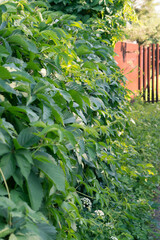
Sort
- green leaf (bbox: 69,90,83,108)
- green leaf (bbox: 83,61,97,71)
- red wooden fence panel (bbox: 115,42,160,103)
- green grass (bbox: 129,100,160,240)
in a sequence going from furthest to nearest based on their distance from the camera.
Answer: red wooden fence panel (bbox: 115,42,160,103) → green grass (bbox: 129,100,160,240) → green leaf (bbox: 83,61,97,71) → green leaf (bbox: 69,90,83,108)

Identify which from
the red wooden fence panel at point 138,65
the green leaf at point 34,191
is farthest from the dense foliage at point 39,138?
the red wooden fence panel at point 138,65

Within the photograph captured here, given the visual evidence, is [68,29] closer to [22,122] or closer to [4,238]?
[22,122]

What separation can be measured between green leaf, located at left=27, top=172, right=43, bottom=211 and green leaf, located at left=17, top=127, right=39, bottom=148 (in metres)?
0.11

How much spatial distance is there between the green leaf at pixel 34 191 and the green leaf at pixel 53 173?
0.16 feet

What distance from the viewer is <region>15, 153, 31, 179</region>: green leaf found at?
3.40 feet

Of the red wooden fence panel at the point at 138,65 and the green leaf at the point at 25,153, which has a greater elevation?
the green leaf at the point at 25,153

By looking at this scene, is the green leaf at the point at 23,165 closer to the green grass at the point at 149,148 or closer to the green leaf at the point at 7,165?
the green leaf at the point at 7,165

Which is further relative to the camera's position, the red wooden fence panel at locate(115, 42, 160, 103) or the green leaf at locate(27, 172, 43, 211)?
the red wooden fence panel at locate(115, 42, 160, 103)

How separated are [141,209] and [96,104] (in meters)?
1.45

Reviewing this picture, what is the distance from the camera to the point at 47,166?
3.66ft

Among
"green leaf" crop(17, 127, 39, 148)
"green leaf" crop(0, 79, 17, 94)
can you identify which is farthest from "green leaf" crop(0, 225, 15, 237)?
"green leaf" crop(0, 79, 17, 94)

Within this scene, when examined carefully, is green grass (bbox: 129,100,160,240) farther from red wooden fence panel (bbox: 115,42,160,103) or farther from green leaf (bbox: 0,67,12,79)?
red wooden fence panel (bbox: 115,42,160,103)

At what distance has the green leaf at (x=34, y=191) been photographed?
3.47ft

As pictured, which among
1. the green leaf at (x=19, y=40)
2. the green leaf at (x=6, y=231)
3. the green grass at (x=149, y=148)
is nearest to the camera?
the green leaf at (x=6, y=231)
